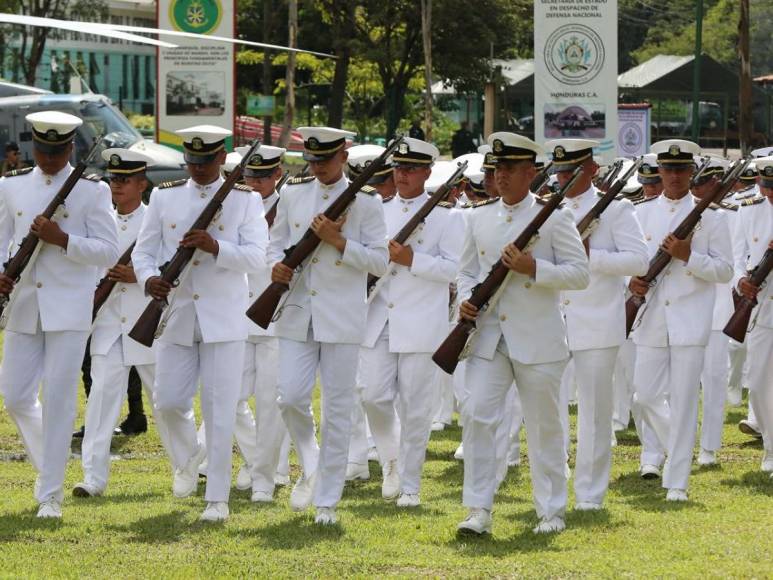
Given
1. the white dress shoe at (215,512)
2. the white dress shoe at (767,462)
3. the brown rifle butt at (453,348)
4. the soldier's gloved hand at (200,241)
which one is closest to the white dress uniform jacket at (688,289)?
the white dress shoe at (767,462)

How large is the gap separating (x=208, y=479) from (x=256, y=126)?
4770 centimetres

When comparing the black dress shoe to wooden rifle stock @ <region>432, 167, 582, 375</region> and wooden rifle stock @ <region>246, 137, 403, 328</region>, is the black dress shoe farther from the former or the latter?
wooden rifle stock @ <region>432, 167, 582, 375</region>

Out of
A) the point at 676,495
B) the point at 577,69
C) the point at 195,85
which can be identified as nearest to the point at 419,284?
the point at 676,495

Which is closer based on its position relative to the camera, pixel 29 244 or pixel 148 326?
pixel 148 326

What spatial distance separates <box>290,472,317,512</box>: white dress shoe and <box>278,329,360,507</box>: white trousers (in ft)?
1.19

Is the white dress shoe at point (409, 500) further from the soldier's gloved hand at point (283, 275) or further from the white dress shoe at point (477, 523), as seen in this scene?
the soldier's gloved hand at point (283, 275)

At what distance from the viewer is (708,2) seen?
8469 centimetres

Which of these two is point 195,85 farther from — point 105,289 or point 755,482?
point 755,482

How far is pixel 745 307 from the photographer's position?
36.9 ft

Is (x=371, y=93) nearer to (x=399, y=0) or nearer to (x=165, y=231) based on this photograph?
(x=399, y=0)

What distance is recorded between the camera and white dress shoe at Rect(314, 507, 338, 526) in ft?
31.8

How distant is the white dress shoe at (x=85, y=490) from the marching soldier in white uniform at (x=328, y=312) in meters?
1.73

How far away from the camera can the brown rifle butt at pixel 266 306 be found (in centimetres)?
960

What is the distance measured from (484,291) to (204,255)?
184 centimetres
